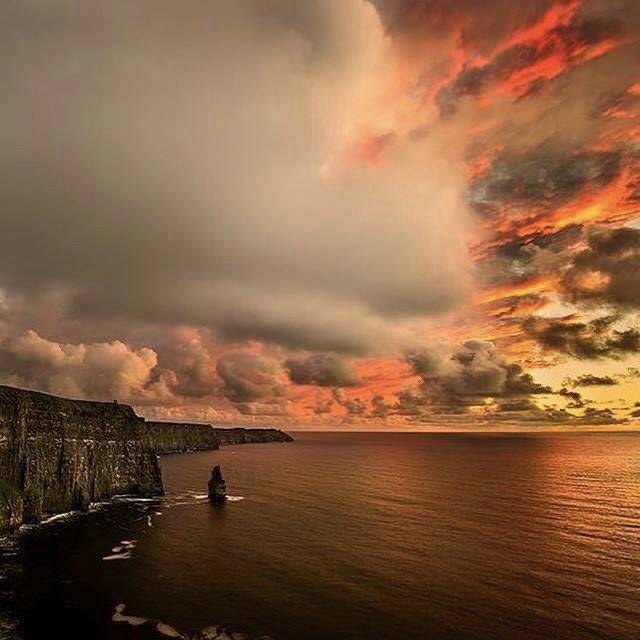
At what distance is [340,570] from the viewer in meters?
63.3

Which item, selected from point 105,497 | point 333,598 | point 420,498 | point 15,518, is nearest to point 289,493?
point 420,498

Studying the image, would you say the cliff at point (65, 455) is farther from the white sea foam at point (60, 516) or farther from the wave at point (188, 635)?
the wave at point (188, 635)

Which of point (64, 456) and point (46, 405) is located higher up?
point (46, 405)

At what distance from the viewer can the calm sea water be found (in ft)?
157

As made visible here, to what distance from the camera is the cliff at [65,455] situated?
8838 centimetres

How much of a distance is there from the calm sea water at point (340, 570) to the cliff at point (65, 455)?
7.89m

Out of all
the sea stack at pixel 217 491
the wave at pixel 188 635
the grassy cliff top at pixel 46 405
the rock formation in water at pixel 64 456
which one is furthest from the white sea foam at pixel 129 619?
the sea stack at pixel 217 491

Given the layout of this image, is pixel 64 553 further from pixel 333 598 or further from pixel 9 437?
pixel 333 598

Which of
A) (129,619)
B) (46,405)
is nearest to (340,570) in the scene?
(129,619)

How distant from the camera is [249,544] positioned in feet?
253

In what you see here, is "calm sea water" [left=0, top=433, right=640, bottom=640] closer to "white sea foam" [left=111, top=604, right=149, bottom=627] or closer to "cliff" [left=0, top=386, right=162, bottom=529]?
"white sea foam" [left=111, top=604, right=149, bottom=627]

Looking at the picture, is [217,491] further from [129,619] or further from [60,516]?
[129,619]

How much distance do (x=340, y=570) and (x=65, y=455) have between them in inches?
2623

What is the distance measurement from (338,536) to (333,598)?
28.1 meters
